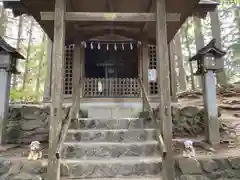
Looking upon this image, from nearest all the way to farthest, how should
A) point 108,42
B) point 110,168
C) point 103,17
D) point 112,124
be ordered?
point 110,168, point 103,17, point 112,124, point 108,42

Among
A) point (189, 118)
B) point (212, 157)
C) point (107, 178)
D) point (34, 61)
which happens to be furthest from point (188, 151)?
point (34, 61)

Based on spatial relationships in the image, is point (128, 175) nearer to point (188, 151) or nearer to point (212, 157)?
point (188, 151)

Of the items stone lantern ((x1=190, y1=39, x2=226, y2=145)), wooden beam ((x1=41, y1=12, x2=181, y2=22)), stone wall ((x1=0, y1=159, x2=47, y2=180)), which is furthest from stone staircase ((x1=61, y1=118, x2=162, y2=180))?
wooden beam ((x1=41, y1=12, x2=181, y2=22))

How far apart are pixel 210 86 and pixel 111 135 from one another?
2882 millimetres

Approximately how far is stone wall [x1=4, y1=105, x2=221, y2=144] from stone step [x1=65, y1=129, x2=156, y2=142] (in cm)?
195

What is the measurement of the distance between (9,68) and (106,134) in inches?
122

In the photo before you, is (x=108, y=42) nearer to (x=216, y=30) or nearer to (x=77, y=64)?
(x=77, y=64)

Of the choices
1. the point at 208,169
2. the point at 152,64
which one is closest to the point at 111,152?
the point at 208,169

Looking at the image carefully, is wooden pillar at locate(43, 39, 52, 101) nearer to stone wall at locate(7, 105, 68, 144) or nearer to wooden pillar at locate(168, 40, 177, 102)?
stone wall at locate(7, 105, 68, 144)

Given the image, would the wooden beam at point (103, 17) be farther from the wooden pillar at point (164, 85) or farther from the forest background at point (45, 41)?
the forest background at point (45, 41)

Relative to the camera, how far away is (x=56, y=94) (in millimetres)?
3834

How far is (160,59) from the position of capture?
4086 mm

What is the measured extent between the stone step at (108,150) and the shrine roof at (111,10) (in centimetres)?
281

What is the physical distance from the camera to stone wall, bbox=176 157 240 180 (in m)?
3.86
